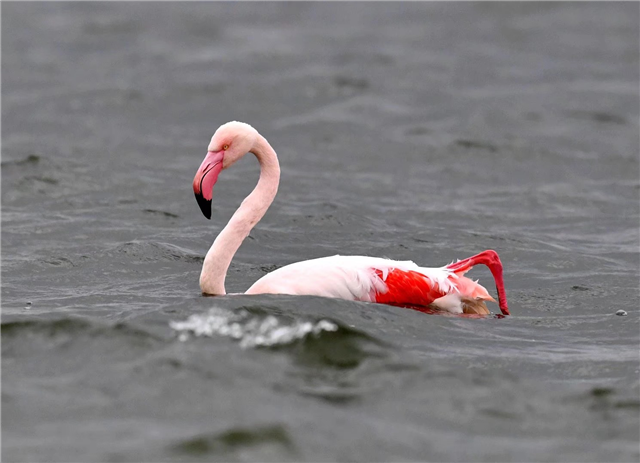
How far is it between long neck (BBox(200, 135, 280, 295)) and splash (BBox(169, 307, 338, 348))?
621mm

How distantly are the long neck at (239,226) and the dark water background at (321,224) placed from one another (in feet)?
0.81

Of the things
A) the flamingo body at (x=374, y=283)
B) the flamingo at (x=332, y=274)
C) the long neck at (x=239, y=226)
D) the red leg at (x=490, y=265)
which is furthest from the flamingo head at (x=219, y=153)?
the red leg at (x=490, y=265)

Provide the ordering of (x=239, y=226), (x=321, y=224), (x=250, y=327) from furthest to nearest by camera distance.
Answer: (x=321, y=224), (x=239, y=226), (x=250, y=327)

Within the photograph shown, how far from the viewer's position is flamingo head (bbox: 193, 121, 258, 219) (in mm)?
6742

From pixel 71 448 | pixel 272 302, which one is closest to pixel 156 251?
pixel 272 302

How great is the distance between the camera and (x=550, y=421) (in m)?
5.32

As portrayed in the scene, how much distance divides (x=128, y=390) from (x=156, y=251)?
3547 mm

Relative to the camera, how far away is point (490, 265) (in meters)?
7.11

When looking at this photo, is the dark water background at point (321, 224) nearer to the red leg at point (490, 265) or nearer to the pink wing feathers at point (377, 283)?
the pink wing feathers at point (377, 283)

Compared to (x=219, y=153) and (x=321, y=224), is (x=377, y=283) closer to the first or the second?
(x=219, y=153)

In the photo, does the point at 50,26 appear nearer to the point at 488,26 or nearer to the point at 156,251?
the point at 488,26

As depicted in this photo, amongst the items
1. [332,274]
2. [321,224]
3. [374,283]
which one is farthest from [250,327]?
[321,224]

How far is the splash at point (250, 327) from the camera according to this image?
20.0 ft

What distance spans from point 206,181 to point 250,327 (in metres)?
1.16
